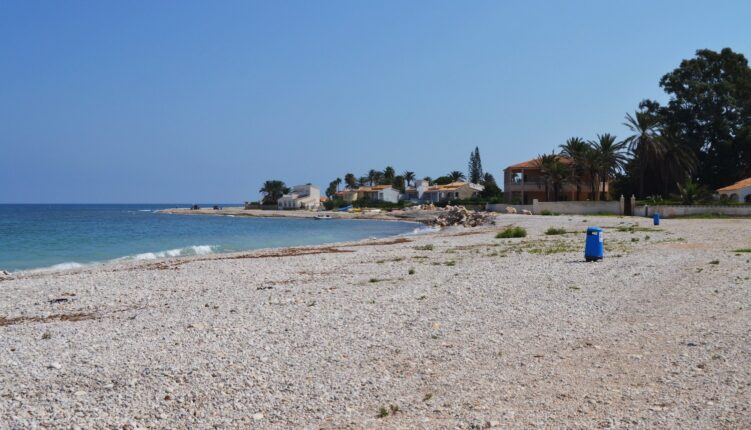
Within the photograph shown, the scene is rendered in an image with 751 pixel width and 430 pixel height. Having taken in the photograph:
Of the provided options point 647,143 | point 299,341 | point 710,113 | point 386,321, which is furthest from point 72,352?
point 710,113

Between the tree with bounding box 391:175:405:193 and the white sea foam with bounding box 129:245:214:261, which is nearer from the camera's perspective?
the white sea foam with bounding box 129:245:214:261

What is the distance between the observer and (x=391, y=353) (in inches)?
295

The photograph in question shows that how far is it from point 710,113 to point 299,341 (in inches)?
2622

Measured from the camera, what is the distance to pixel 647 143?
2384 inches

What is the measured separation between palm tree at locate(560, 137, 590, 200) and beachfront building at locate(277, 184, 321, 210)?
205 feet

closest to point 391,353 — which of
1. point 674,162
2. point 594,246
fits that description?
point 594,246

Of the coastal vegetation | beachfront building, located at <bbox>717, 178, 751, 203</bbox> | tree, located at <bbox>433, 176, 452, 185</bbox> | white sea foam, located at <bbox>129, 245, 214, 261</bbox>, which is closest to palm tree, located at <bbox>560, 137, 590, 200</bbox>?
the coastal vegetation

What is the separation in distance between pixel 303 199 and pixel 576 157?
68.3 metres

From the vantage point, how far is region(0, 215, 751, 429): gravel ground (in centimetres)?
557

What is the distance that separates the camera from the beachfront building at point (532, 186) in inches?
2820

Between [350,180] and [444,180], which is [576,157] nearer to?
[444,180]

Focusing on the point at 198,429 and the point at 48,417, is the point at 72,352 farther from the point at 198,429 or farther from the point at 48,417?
the point at 198,429

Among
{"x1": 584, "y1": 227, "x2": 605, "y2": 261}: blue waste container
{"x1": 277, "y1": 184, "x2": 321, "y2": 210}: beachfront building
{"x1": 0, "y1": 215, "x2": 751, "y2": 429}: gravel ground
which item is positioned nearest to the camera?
{"x1": 0, "y1": 215, "x2": 751, "y2": 429}: gravel ground

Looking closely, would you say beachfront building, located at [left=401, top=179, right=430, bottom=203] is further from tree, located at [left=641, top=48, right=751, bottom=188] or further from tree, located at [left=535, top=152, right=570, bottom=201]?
tree, located at [left=641, top=48, right=751, bottom=188]
